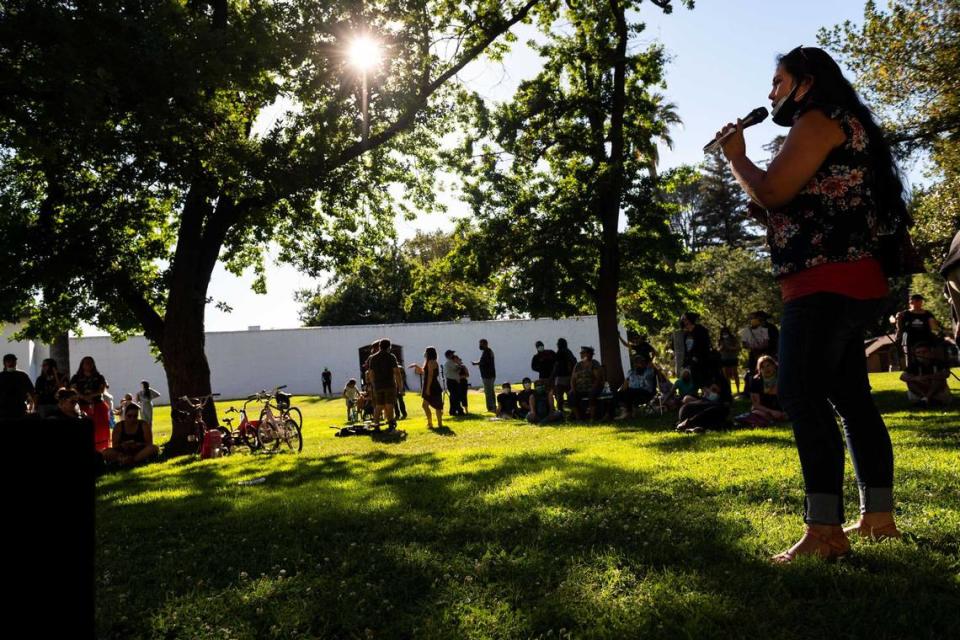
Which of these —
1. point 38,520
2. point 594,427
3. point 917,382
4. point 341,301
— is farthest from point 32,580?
point 341,301

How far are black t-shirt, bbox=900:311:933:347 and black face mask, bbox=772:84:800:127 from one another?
29.2ft

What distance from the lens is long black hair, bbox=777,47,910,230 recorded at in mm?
2928

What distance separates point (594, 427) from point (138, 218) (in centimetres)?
1091

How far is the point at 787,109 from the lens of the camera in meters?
3.07

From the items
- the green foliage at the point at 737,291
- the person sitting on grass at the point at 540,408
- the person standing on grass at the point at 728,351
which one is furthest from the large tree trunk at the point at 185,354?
the green foliage at the point at 737,291

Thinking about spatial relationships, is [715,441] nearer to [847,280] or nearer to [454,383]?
[847,280]

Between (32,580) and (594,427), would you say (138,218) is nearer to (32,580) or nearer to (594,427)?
(594,427)

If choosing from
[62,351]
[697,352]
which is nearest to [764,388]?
[697,352]

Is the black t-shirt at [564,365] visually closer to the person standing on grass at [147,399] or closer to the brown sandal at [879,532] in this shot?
the person standing on grass at [147,399]

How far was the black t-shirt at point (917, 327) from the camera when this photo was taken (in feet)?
33.7

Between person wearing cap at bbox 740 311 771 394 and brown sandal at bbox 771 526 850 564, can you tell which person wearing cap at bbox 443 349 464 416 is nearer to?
person wearing cap at bbox 740 311 771 394

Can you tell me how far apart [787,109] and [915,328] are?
913cm

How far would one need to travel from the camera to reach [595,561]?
3193 millimetres

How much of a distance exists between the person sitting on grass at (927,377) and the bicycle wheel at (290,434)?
10.2 m
